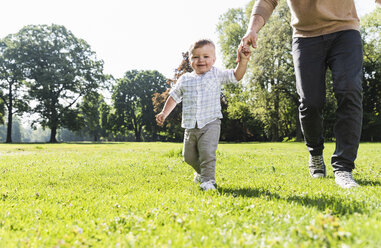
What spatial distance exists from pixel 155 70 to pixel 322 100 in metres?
60.9

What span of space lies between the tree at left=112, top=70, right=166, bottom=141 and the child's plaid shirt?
54440 millimetres

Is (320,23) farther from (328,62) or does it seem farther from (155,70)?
(155,70)

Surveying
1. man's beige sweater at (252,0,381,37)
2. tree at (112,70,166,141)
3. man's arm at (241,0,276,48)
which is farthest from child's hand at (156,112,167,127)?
tree at (112,70,166,141)

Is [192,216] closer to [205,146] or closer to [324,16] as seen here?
[205,146]

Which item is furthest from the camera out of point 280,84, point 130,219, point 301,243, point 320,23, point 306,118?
point 280,84

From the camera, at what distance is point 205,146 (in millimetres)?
4141

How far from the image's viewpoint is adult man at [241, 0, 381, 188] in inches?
147

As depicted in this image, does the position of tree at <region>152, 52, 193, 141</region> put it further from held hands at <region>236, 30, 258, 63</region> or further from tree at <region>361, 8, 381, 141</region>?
held hands at <region>236, 30, 258, 63</region>

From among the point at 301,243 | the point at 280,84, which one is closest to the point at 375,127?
the point at 280,84

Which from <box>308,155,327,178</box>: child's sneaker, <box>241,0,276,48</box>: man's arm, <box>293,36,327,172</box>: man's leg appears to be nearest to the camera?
<box>293,36,327,172</box>: man's leg

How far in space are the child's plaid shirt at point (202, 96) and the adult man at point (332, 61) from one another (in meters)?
0.70

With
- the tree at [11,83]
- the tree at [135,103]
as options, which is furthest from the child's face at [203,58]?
the tree at [135,103]

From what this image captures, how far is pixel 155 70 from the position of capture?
2485 inches

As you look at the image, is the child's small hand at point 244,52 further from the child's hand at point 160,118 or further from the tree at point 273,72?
the tree at point 273,72
